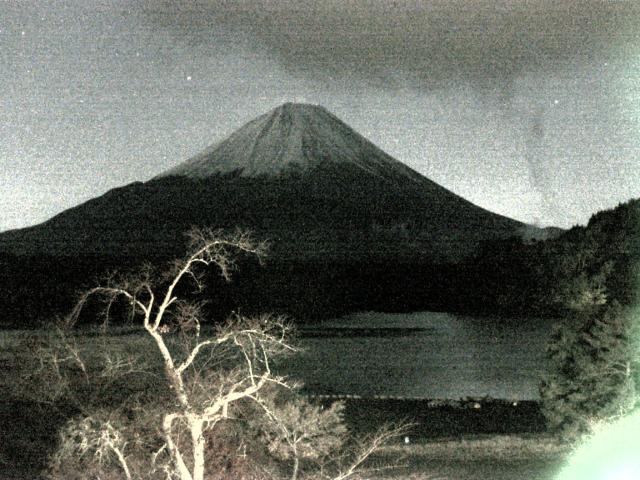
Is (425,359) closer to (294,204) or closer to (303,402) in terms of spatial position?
(303,402)

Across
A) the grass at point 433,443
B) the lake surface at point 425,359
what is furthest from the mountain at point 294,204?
the grass at point 433,443

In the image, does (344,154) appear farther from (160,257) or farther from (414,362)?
(414,362)

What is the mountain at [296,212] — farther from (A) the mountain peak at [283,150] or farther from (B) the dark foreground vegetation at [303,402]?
(B) the dark foreground vegetation at [303,402]

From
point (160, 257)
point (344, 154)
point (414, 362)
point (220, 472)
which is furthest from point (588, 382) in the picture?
point (344, 154)

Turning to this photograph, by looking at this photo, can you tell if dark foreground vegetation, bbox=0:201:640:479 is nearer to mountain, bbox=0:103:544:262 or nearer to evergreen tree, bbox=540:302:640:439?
evergreen tree, bbox=540:302:640:439

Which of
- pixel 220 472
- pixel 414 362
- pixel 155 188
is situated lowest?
pixel 414 362

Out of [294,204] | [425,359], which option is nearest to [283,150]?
[294,204]

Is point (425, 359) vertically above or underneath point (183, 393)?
underneath
